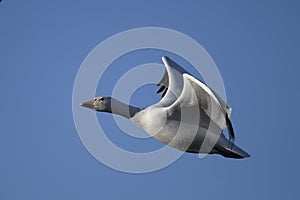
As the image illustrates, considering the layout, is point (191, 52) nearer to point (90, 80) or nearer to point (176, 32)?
point (176, 32)

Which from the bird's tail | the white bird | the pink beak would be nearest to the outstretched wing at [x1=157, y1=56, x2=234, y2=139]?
the white bird

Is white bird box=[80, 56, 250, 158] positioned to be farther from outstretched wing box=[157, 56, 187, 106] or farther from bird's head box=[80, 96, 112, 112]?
bird's head box=[80, 96, 112, 112]

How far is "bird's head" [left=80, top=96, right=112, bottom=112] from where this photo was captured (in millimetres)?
17406

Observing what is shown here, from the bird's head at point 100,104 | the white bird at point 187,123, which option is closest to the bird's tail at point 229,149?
the white bird at point 187,123

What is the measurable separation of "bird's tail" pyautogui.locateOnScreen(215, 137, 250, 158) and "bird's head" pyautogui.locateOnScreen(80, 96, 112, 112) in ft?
8.53

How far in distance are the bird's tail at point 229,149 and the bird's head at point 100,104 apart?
2.60 meters

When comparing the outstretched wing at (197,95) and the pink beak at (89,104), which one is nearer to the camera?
the outstretched wing at (197,95)

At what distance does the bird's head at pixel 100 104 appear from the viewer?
57.1 ft

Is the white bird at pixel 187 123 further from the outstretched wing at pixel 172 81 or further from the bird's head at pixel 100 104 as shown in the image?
the bird's head at pixel 100 104

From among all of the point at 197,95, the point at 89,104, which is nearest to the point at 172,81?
the point at 197,95

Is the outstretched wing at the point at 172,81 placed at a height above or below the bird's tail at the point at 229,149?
above

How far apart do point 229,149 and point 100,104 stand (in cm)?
308

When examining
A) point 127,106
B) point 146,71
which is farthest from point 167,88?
point 127,106

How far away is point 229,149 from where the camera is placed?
1664 cm
